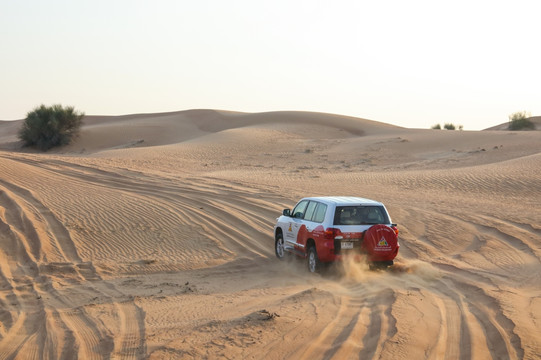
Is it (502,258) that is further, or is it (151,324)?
(502,258)

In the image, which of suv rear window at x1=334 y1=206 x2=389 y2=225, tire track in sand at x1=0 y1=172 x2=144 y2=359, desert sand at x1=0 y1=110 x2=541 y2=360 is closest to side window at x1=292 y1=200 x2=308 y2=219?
desert sand at x1=0 y1=110 x2=541 y2=360

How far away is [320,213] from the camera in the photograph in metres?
12.9

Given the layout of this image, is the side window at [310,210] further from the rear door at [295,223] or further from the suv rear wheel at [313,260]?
the suv rear wheel at [313,260]

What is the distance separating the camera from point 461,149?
4191 cm

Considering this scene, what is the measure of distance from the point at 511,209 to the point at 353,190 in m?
6.11

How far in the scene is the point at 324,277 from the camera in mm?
12500

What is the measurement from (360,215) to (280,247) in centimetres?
275

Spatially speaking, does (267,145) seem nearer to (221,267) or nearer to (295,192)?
(295,192)

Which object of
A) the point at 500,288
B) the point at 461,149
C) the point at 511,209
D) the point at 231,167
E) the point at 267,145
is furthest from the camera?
the point at 267,145

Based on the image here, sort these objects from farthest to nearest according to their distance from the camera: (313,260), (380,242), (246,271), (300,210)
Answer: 1. (300,210)
2. (246,271)
3. (313,260)
4. (380,242)

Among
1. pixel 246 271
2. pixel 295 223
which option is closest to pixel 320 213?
pixel 295 223

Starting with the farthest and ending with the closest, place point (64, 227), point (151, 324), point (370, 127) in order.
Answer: point (370, 127), point (64, 227), point (151, 324)

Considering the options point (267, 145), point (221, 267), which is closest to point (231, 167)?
point (267, 145)

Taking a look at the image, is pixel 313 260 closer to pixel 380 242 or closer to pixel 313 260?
pixel 313 260
